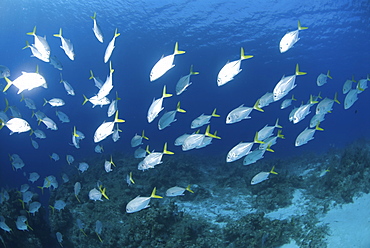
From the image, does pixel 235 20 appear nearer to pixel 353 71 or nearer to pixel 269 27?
pixel 269 27

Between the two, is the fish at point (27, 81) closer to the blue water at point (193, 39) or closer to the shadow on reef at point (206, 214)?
the shadow on reef at point (206, 214)

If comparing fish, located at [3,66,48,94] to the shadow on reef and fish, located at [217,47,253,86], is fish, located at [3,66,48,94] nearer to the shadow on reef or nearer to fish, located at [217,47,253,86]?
fish, located at [217,47,253,86]

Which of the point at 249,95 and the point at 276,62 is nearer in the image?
the point at 276,62

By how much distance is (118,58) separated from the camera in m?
45.2

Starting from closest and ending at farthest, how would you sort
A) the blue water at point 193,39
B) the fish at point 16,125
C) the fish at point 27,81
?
1. the fish at point 27,81
2. the fish at point 16,125
3. the blue water at point 193,39

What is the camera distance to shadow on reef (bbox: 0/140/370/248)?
6.99 m

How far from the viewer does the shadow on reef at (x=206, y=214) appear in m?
6.99

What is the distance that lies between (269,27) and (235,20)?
436 cm

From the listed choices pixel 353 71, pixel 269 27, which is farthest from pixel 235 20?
pixel 353 71

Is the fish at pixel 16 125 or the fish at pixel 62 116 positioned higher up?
the fish at pixel 62 116

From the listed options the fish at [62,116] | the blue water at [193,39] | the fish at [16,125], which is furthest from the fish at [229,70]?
the blue water at [193,39]

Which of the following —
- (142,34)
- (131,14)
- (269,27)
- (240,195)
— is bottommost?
(240,195)

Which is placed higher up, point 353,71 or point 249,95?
point 249,95

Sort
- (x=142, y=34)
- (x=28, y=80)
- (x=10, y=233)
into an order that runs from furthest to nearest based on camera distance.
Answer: (x=142, y=34) < (x=10, y=233) < (x=28, y=80)
